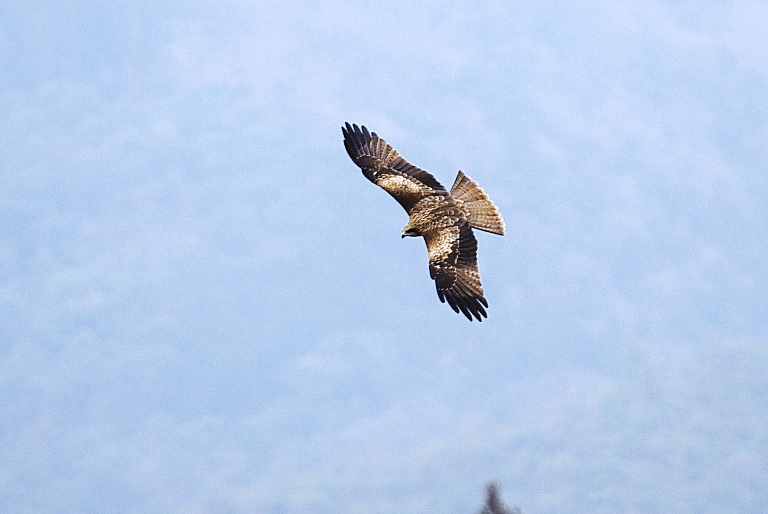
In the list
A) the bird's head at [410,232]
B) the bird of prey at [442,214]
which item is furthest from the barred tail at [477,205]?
the bird's head at [410,232]

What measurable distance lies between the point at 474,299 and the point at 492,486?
1863 cm

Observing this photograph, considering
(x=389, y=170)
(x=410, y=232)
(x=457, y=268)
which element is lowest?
(x=457, y=268)

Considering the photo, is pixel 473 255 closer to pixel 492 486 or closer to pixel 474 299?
pixel 474 299

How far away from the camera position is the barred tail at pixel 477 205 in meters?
35.6

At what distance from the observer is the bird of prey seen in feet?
112

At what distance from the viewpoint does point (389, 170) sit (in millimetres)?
38094

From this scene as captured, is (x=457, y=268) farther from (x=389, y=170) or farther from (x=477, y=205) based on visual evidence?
(x=389, y=170)

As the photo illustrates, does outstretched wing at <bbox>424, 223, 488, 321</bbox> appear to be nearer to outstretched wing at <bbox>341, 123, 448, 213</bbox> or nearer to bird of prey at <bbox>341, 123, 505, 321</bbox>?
bird of prey at <bbox>341, 123, 505, 321</bbox>

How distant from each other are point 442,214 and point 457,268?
178 centimetres

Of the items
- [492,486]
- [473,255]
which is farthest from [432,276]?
[492,486]

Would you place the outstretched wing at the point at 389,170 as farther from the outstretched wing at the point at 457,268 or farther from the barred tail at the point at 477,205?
the outstretched wing at the point at 457,268

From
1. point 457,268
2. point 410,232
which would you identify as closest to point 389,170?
point 410,232

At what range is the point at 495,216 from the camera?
35656 mm

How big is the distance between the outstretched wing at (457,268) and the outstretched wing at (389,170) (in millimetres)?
1512
